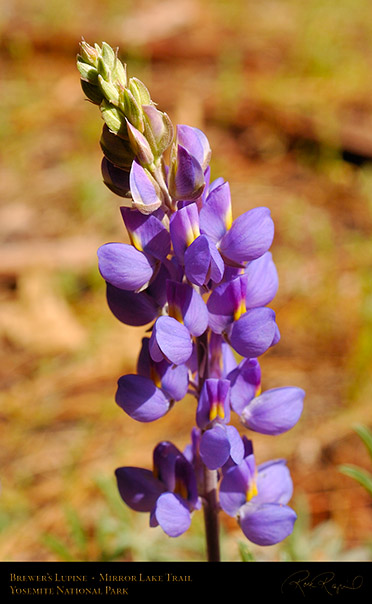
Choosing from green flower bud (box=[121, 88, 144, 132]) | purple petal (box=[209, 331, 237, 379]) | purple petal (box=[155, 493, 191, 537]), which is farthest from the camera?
purple petal (box=[209, 331, 237, 379])

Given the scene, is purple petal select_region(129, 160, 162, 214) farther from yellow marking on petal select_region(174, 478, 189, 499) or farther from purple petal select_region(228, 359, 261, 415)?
yellow marking on petal select_region(174, 478, 189, 499)

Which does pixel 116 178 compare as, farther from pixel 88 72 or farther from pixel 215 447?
pixel 215 447

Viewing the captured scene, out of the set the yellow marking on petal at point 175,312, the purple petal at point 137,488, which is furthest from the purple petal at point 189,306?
the purple petal at point 137,488

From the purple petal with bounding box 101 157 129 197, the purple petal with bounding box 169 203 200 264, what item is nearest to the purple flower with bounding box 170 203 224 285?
the purple petal with bounding box 169 203 200 264

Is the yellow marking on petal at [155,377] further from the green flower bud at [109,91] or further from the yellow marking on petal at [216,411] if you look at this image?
the green flower bud at [109,91]

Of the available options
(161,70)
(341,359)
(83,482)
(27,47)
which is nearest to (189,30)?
(161,70)

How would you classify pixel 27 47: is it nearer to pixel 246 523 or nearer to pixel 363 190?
pixel 363 190

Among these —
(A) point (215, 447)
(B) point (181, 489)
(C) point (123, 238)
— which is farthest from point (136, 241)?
(C) point (123, 238)
